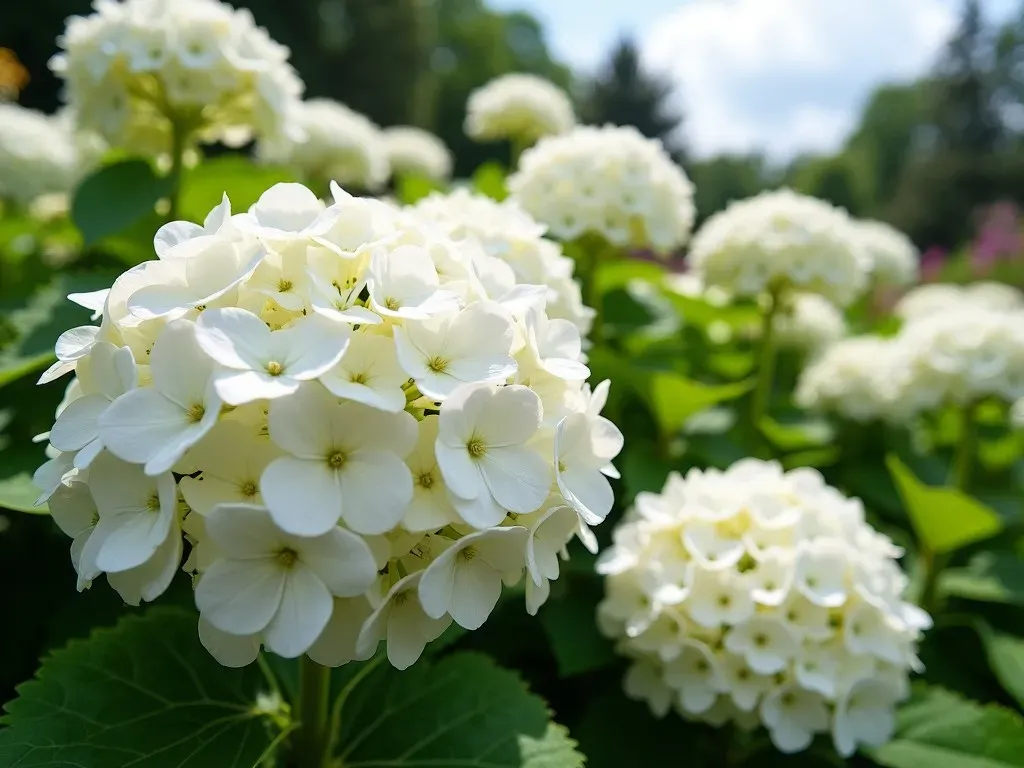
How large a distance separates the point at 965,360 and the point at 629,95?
25688 millimetres

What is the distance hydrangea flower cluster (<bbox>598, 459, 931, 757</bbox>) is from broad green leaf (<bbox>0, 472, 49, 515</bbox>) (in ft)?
3.49

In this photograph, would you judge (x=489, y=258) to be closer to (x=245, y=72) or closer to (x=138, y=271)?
(x=138, y=271)

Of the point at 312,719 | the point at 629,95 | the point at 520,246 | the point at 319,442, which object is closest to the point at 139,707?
the point at 312,719

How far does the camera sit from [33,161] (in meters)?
3.96

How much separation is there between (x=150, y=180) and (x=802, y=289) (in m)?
2.04

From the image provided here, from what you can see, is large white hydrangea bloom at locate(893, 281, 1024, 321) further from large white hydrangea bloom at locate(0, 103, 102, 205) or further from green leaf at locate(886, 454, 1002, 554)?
large white hydrangea bloom at locate(0, 103, 102, 205)

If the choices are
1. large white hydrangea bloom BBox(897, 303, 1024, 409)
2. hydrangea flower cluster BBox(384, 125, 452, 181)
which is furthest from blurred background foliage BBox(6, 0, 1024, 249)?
large white hydrangea bloom BBox(897, 303, 1024, 409)

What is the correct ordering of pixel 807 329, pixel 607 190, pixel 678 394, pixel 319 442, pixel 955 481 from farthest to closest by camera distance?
pixel 807 329, pixel 955 481, pixel 607 190, pixel 678 394, pixel 319 442

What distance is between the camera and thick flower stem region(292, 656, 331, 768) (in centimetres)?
128

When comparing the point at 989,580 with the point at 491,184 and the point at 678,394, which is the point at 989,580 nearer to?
the point at 678,394

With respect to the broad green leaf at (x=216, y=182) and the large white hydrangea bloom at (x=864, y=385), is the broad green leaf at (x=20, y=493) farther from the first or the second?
the large white hydrangea bloom at (x=864, y=385)

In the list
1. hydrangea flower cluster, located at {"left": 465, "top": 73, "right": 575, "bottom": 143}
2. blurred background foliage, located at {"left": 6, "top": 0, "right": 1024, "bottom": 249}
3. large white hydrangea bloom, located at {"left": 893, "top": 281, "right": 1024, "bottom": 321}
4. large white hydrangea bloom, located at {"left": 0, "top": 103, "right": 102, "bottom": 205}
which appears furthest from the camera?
blurred background foliage, located at {"left": 6, "top": 0, "right": 1024, "bottom": 249}

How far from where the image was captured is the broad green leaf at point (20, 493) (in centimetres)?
125

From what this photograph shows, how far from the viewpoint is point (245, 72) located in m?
2.13
